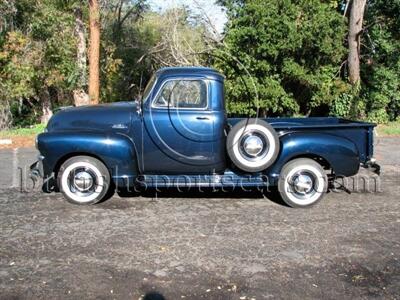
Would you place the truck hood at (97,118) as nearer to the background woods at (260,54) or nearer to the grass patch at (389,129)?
the background woods at (260,54)

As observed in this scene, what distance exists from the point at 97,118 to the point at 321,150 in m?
3.25

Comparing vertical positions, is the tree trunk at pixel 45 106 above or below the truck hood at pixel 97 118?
above

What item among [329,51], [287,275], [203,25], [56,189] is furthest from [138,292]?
[203,25]

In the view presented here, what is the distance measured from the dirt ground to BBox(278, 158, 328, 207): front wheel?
0.56 feet

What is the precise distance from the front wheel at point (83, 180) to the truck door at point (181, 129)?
635mm

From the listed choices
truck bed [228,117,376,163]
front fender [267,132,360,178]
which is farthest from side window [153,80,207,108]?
front fender [267,132,360,178]

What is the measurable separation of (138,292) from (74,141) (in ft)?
10.3

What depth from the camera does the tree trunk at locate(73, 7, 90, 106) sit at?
17469mm

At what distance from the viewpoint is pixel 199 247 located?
525 cm

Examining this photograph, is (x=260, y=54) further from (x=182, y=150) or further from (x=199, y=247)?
(x=199, y=247)

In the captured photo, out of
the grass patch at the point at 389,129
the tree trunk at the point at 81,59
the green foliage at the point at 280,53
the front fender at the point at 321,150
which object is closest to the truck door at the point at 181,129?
the front fender at the point at 321,150

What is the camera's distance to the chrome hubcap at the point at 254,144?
259 inches

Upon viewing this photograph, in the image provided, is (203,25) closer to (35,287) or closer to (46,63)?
(46,63)

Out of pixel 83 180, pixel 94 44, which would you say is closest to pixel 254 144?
pixel 83 180
